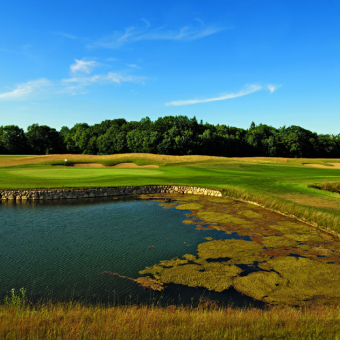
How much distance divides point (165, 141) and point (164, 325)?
75977 mm

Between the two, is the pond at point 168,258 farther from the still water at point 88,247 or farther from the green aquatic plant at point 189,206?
the green aquatic plant at point 189,206

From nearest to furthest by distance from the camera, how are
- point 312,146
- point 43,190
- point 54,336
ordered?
point 54,336 < point 43,190 < point 312,146

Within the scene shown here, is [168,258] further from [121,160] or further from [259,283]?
[121,160]

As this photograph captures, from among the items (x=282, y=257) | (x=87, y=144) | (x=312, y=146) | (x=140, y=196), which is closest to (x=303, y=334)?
(x=282, y=257)

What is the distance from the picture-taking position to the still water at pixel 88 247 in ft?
27.9

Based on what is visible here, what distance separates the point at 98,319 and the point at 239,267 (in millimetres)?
6046

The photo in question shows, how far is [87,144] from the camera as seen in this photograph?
3964 inches

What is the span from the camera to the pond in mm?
8328

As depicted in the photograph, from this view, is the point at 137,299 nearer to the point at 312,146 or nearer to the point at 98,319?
the point at 98,319

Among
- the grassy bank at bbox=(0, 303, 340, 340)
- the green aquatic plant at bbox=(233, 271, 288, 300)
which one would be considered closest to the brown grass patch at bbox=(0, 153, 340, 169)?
the green aquatic plant at bbox=(233, 271, 288, 300)

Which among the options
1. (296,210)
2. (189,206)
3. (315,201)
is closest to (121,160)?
(189,206)

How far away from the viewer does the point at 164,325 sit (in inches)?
210

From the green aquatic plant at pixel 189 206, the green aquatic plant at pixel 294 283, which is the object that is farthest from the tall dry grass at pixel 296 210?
the green aquatic plant at pixel 294 283

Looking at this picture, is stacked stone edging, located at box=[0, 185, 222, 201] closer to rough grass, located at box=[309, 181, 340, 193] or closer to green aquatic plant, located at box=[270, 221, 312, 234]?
green aquatic plant, located at box=[270, 221, 312, 234]
